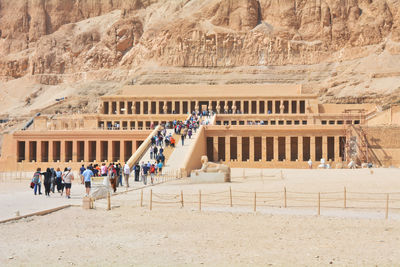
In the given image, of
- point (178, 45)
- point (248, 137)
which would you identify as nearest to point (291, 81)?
point (178, 45)

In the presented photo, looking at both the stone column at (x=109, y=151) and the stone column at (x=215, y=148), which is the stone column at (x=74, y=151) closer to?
the stone column at (x=109, y=151)

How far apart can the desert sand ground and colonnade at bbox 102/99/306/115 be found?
145 feet

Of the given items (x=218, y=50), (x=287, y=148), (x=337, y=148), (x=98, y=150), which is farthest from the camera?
(x=218, y=50)

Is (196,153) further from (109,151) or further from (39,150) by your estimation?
(39,150)

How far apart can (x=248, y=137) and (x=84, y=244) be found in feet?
108

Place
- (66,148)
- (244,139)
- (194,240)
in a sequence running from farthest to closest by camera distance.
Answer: (66,148), (244,139), (194,240)

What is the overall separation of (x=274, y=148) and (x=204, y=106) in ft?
68.0

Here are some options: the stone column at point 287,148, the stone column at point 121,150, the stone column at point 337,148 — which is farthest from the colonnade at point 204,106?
the stone column at point 337,148

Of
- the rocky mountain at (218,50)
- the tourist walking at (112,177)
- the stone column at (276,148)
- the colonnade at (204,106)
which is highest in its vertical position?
the rocky mountain at (218,50)

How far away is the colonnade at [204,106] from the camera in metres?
64.3

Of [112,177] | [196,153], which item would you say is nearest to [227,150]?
[196,153]

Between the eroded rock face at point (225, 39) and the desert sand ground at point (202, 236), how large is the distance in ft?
234

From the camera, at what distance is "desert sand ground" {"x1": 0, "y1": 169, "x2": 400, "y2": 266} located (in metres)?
12.2

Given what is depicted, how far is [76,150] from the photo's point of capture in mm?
46844
